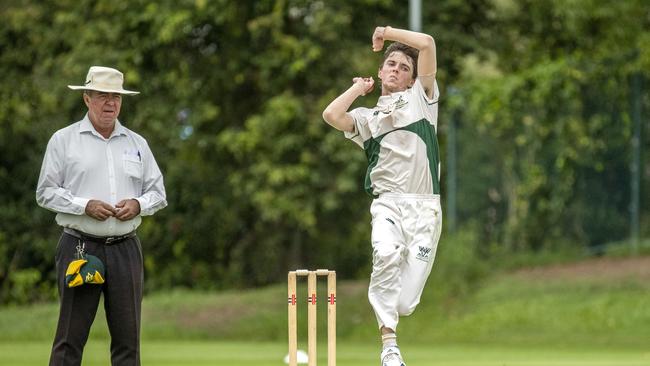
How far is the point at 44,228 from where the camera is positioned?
1995cm

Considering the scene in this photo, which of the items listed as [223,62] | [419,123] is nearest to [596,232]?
[223,62]

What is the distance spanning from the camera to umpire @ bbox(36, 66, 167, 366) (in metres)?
7.33

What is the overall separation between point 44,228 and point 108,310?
1274cm

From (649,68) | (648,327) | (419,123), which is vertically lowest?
(648,327)

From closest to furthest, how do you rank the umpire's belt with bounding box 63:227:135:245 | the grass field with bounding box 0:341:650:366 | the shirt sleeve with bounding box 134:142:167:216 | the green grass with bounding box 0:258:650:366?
1. the umpire's belt with bounding box 63:227:135:245
2. the shirt sleeve with bounding box 134:142:167:216
3. the grass field with bounding box 0:341:650:366
4. the green grass with bounding box 0:258:650:366

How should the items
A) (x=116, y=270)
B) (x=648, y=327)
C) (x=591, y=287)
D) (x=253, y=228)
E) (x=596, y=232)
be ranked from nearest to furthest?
(x=116, y=270), (x=648, y=327), (x=591, y=287), (x=596, y=232), (x=253, y=228)

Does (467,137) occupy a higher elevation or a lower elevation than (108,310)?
higher

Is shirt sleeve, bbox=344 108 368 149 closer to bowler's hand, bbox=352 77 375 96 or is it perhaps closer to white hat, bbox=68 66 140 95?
bowler's hand, bbox=352 77 375 96

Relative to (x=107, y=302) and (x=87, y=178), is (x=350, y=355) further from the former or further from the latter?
(x=87, y=178)

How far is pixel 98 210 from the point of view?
723cm

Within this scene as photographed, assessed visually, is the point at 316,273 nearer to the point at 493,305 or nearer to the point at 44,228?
the point at 493,305

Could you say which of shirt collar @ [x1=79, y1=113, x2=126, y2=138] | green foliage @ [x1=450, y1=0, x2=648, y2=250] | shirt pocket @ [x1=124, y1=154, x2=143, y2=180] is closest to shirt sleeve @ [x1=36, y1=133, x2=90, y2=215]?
shirt collar @ [x1=79, y1=113, x2=126, y2=138]

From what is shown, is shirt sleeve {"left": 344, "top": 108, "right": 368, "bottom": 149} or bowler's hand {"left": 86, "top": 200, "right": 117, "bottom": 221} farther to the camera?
shirt sleeve {"left": 344, "top": 108, "right": 368, "bottom": 149}

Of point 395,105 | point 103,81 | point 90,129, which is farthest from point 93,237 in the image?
point 395,105
